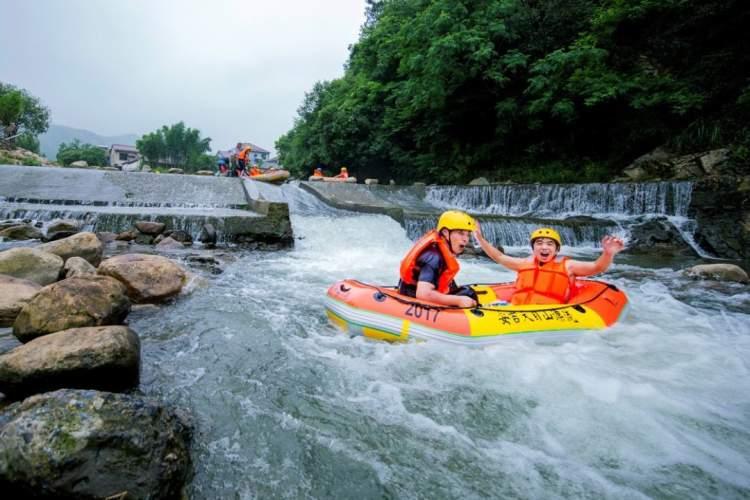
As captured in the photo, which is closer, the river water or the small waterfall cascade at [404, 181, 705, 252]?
the river water

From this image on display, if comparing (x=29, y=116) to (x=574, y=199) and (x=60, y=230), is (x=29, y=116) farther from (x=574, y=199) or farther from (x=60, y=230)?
(x=574, y=199)

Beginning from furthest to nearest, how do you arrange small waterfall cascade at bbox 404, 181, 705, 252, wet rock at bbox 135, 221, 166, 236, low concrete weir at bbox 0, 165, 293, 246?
small waterfall cascade at bbox 404, 181, 705, 252, low concrete weir at bbox 0, 165, 293, 246, wet rock at bbox 135, 221, 166, 236

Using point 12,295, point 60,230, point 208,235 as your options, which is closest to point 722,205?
point 208,235

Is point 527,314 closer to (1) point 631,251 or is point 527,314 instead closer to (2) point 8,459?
(2) point 8,459

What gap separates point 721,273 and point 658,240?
333 centimetres

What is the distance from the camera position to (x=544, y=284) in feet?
15.6

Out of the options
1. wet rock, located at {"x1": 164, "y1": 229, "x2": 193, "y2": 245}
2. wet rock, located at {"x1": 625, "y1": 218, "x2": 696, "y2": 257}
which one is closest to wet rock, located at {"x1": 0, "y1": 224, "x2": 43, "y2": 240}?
wet rock, located at {"x1": 164, "y1": 229, "x2": 193, "y2": 245}

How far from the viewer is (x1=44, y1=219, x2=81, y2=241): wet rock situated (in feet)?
25.2

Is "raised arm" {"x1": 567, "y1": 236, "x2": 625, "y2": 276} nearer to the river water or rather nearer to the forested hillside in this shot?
the river water

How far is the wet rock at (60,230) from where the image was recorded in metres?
7.67

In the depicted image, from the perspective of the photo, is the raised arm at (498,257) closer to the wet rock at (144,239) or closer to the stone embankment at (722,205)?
the wet rock at (144,239)

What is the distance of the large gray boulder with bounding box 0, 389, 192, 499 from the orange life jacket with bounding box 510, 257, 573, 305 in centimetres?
380

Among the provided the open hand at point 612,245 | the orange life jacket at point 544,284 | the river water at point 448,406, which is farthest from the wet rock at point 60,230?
the open hand at point 612,245

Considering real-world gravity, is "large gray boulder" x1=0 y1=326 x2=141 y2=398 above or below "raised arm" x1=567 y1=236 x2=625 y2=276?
below
